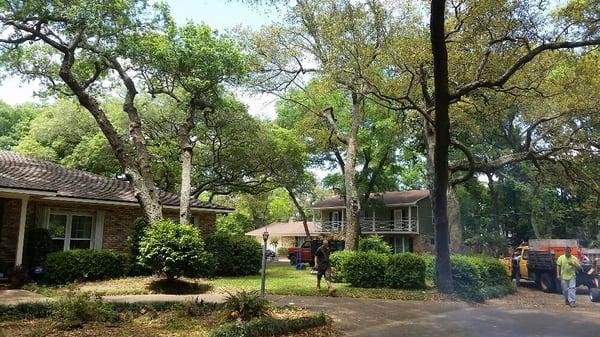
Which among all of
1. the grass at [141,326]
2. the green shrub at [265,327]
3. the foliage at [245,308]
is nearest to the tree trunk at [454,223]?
the grass at [141,326]

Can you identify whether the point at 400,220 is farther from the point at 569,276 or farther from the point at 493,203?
the point at 569,276

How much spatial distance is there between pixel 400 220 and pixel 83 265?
28622 millimetres

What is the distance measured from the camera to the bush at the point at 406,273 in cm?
1560

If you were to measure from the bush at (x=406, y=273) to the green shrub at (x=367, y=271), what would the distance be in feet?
0.99

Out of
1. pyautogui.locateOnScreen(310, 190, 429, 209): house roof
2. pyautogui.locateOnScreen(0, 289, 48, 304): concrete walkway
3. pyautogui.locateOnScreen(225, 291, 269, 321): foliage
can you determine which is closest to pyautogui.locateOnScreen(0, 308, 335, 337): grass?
pyautogui.locateOnScreen(225, 291, 269, 321): foliage

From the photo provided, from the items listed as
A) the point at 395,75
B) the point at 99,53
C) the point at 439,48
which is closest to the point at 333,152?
the point at 395,75

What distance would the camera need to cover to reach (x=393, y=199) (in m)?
40.3

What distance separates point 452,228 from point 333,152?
52.0 feet

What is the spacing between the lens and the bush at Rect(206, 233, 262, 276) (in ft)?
63.0

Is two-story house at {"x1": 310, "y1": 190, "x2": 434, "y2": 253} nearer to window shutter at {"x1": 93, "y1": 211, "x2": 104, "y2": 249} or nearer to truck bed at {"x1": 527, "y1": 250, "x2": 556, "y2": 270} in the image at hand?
truck bed at {"x1": 527, "y1": 250, "x2": 556, "y2": 270}

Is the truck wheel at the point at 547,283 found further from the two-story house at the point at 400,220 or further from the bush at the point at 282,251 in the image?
the bush at the point at 282,251

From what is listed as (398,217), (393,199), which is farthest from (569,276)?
(393,199)

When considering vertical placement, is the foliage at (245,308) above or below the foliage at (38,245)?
below

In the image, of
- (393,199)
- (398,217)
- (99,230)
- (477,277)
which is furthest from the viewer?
(393,199)
